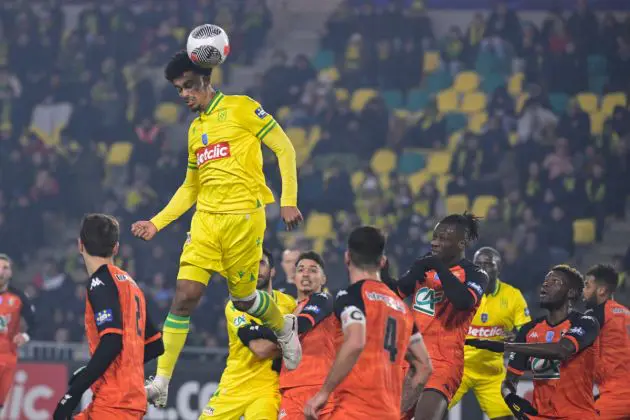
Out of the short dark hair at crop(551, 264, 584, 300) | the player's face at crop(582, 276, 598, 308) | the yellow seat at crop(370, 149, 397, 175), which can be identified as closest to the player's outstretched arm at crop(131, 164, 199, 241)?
the short dark hair at crop(551, 264, 584, 300)

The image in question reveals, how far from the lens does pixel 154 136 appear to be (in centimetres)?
2083

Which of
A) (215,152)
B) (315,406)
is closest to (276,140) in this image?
(215,152)

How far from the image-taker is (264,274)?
9.20 m

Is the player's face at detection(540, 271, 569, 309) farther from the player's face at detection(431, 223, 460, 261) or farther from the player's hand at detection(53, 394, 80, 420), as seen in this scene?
the player's hand at detection(53, 394, 80, 420)

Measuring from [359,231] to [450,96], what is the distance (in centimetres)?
1497

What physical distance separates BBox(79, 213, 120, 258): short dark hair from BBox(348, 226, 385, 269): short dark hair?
5.04 feet

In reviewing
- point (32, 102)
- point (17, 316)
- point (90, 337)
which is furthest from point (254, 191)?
point (32, 102)

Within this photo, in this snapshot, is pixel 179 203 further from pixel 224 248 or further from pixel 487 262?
pixel 487 262

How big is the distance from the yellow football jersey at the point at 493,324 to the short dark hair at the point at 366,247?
5460mm

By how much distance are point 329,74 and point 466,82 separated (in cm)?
259

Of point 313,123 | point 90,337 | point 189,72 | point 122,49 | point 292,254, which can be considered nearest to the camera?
point 90,337

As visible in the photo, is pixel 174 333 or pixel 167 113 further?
pixel 167 113

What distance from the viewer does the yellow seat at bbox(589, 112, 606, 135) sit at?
20.2 metres

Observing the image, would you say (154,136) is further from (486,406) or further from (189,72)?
(189,72)
